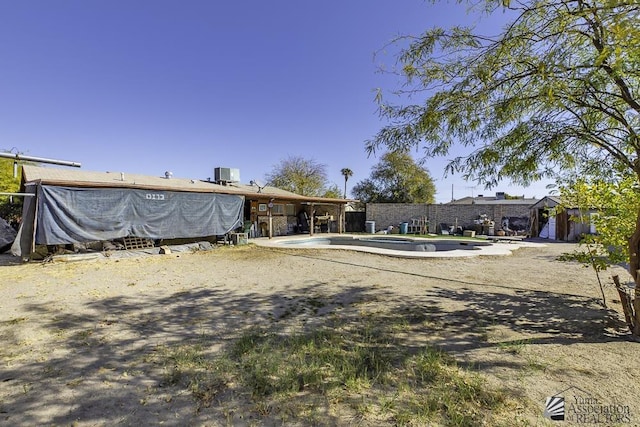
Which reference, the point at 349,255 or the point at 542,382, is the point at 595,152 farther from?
the point at 349,255

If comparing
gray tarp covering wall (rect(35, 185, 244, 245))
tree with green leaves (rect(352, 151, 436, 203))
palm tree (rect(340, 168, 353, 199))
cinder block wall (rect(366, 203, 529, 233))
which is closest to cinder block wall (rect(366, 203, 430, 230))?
cinder block wall (rect(366, 203, 529, 233))

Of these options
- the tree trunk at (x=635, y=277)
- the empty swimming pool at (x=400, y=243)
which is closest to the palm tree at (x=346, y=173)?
the empty swimming pool at (x=400, y=243)

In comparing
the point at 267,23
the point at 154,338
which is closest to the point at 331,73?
the point at 267,23

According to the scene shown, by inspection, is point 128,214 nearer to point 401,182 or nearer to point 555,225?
point 555,225

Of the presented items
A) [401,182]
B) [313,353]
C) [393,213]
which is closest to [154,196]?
[313,353]

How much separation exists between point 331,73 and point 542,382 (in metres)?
13.7

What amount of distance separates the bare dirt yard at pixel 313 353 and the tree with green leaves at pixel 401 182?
2420 centimetres

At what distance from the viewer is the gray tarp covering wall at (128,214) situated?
9.26 metres

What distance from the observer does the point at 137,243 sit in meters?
11.6

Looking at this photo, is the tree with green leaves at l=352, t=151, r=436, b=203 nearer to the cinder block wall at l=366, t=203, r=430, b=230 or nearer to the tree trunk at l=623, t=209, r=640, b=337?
the cinder block wall at l=366, t=203, r=430, b=230

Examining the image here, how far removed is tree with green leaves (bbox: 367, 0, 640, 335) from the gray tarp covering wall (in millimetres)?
10797

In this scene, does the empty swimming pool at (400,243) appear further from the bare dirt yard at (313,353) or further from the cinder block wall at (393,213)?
the bare dirt yard at (313,353)

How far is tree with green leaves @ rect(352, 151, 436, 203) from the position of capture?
29969mm

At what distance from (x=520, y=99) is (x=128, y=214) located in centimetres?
1250
